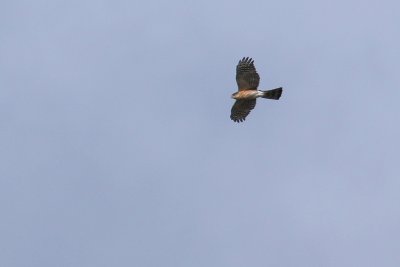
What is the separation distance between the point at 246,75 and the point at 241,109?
334cm

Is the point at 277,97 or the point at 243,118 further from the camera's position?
the point at 243,118

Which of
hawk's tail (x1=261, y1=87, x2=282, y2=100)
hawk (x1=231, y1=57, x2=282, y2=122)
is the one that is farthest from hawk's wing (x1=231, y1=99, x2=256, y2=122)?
hawk's tail (x1=261, y1=87, x2=282, y2=100)

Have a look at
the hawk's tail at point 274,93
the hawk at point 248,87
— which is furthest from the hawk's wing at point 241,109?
the hawk's tail at point 274,93

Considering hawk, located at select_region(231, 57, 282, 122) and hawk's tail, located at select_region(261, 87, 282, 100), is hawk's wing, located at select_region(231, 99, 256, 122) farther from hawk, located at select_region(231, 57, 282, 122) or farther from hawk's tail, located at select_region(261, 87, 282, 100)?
hawk's tail, located at select_region(261, 87, 282, 100)

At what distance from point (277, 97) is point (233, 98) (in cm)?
358

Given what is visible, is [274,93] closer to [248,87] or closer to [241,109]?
[248,87]

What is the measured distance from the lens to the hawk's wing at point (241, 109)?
60.0 meters

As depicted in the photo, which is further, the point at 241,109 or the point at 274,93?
the point at 241,109

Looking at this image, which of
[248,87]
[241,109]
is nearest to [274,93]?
[248,87]

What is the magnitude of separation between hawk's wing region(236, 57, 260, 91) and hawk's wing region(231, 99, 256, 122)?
1.66 m

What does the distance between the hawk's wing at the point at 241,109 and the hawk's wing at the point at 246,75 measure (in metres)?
1.66

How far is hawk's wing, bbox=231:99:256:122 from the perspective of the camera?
197 feet

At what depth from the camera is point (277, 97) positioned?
56.8 meters

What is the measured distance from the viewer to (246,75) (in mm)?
57906
